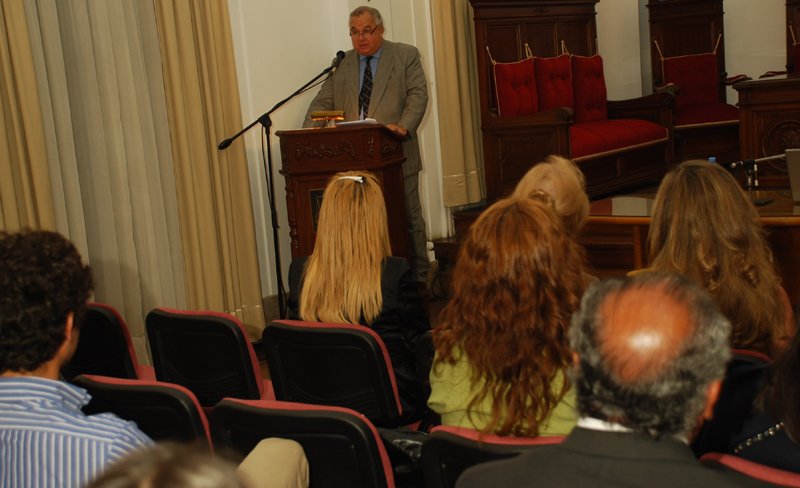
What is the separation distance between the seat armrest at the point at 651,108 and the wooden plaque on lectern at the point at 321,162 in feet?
11.7

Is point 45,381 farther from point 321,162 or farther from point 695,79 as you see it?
point 695,79

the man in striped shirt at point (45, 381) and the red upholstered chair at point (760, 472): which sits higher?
the man in striped shirt at point (45, 381)

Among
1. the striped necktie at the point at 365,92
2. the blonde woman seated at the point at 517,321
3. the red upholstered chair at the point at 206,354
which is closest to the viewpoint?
the blonde woman seated at the point at 517,321

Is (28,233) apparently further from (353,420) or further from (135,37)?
(135,37)

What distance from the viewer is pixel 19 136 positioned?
429 centimetres

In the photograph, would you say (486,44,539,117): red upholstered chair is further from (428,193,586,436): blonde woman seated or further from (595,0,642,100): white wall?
(428,193,586,436): blonde woman seated

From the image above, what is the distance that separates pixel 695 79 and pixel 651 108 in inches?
41.0

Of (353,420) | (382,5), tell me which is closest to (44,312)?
(353,420)

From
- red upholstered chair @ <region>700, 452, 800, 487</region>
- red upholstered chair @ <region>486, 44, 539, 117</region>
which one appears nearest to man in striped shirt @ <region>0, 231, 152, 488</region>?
red upholstered chair @ <region>700, 452, 800, 487</region>

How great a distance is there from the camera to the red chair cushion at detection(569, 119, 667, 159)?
7113 mm

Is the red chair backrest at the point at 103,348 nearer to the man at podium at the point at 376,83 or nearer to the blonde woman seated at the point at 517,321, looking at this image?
the blonde woman seated at the point at 517,321

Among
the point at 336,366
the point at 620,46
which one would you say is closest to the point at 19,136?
the point at 336,366

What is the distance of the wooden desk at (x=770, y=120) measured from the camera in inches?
259

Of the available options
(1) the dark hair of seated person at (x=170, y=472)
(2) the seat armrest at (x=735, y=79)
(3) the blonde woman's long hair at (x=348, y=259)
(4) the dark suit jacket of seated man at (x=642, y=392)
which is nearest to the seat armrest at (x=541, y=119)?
(2) the seat armrest at (x=735, y=79)
